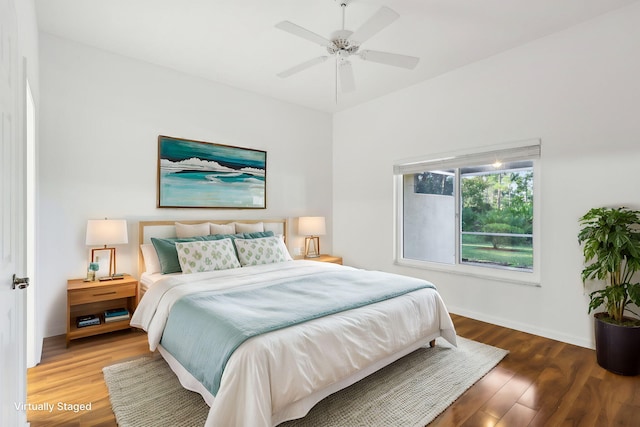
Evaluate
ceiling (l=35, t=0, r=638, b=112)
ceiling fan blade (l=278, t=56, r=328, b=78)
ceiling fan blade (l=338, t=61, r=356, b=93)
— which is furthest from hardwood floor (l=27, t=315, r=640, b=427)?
ceiling (l=35, t=0, r=638, b=112)

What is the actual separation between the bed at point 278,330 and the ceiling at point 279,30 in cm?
212

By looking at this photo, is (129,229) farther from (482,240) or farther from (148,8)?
(482,240)

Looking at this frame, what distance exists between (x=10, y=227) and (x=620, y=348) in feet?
12.4

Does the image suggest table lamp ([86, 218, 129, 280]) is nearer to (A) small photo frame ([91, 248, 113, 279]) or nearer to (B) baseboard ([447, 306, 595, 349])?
(A) small photo frame ([91, 248, 113, 279])

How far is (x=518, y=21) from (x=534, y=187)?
1.54m

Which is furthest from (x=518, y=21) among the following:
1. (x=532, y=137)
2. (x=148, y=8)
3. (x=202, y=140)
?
(x=202, y=140)

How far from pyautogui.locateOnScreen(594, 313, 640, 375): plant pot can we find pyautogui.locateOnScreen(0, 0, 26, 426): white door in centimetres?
354

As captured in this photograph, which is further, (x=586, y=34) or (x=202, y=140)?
(x=202, y=140)

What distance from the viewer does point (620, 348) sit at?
93.0 inches

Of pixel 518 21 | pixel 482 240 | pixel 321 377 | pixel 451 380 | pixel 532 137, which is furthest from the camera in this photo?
pixel 482 240

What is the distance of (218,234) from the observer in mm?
3725

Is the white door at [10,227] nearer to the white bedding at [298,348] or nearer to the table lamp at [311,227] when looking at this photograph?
the white bedding at [298,348]

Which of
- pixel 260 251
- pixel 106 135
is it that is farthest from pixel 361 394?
pixel 106 135

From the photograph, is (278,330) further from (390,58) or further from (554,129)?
(554,129)
